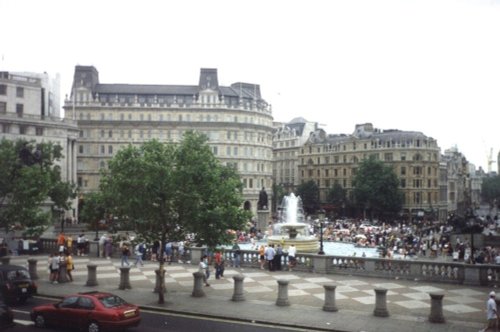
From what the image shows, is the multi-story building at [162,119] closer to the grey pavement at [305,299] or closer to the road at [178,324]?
the grey pavement at [305,299]

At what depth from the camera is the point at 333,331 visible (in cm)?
1764

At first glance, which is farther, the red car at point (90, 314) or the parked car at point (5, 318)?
the red car at point (90, 314)

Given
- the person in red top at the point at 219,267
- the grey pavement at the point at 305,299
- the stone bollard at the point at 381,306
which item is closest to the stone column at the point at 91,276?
the grey pavement at the point at 305,299

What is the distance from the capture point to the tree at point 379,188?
99.5m

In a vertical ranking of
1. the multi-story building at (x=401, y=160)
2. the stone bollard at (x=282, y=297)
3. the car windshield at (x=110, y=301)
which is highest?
the multi-story building at (x=401, y=160)

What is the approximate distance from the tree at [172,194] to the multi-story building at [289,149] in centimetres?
10955

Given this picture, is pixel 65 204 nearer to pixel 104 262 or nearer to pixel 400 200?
pixel 104 262

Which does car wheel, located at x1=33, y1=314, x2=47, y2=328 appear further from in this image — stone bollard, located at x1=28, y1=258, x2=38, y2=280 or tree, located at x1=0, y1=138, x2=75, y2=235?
tree, located at x1=0, y1=138, x2=75, y2=235

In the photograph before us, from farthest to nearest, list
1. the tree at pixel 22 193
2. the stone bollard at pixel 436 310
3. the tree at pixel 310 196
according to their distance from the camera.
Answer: the tree at pixel 310 196 → the tree at pixel 22 193 → the stone bollard at pixel 436 310

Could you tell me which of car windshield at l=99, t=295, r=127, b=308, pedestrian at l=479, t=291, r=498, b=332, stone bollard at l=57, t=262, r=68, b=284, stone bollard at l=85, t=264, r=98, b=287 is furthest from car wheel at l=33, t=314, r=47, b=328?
pedestrian at l=479, t=291, r=498, b=332

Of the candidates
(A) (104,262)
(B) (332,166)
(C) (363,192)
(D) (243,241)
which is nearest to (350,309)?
(A) (104,262)

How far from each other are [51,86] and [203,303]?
9025 centimetres

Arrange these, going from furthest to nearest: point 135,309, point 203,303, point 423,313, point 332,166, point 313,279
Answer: point 332,166 < point 313,279 < point 203,303 < point 423,313 < point 135,309

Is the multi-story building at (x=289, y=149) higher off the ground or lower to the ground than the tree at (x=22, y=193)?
higher
